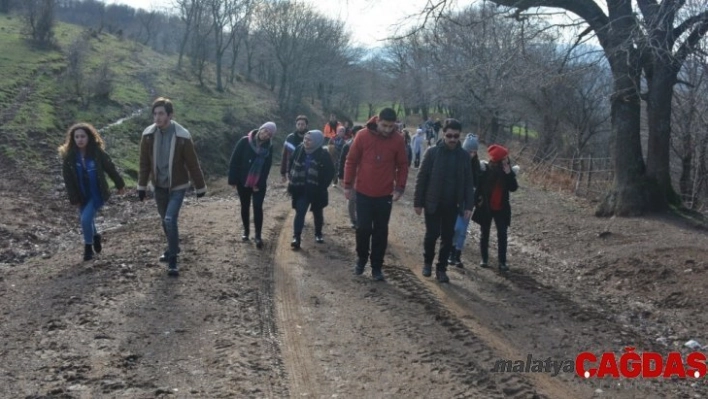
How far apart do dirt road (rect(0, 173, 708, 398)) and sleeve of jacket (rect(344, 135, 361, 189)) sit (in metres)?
1.21

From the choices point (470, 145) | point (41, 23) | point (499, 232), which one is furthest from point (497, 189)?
point (41, 23)

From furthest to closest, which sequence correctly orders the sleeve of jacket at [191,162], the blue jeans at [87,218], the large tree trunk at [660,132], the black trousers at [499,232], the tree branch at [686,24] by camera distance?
the large tree trunk at [660,132] → the tree branch at [686,24] → the black trousers at [499,232] → the blue jeans at [87,218] → the sleeve of jacket at [191,162]

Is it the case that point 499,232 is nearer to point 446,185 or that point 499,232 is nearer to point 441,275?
point 441,275

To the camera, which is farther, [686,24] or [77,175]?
[686,24]

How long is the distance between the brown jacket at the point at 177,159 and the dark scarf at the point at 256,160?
A: 155cm

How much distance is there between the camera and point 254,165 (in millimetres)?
9156

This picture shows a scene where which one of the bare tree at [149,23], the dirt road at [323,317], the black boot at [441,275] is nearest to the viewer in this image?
the dirt road at [323,317]

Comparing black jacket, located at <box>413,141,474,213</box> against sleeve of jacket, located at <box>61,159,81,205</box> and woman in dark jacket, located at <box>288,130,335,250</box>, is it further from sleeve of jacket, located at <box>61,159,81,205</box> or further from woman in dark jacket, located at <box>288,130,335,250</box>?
sleeve of jacket, located at <box>61,159,81,205</box>

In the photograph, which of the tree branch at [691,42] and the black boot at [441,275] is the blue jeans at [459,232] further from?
the tree branch at [691,42]

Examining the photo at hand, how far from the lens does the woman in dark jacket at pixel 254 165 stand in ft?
30.0

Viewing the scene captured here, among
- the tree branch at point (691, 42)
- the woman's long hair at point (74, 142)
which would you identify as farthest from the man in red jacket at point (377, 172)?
the tree branch at point (691, 42)

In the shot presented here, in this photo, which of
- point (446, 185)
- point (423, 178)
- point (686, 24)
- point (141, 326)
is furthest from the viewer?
point (686, 24)

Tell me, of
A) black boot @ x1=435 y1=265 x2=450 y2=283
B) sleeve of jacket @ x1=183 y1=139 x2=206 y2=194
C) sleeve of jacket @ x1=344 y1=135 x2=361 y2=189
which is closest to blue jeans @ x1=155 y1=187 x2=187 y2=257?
sleeve of jacket @ x1=183 y1=139 x2=206 y2=194

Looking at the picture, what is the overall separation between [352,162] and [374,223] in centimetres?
79
